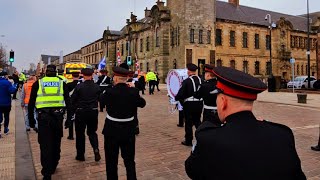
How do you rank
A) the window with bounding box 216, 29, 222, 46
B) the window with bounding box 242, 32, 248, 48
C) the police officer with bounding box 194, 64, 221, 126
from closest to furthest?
the police officer with bounding box 194, 64, 221, 126, the window with bounding box 216, 29, 222, 46, the window with bounding box 242, 32, 248, 48

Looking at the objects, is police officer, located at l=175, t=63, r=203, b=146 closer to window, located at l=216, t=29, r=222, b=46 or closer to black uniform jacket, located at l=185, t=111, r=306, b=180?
black uniform jacket, located at l=185, t=111, r=306, b=180

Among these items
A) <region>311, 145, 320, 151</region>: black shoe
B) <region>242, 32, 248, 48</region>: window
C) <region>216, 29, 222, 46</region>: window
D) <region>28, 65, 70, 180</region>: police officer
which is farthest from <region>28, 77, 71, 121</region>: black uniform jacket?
<region>242, 32, 248, 48</region>: window

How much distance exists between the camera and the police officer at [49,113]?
19.0 ft

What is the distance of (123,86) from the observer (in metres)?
5.44

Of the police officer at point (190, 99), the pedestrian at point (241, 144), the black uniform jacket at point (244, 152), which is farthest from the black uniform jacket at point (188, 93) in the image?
the black uniform jacket at point (244, 152)

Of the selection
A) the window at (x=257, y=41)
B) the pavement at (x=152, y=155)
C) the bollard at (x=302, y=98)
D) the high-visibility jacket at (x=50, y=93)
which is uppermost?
the window at (x=257, y=41)

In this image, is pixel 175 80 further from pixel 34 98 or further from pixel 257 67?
pixel 257 67

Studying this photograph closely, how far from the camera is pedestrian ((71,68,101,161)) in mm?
7070

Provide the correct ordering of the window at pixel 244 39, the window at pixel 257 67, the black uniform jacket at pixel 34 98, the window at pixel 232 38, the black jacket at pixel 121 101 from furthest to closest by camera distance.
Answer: the window at pixel 257 67 → the window at pixel 244 39 → the window at pixel 232 38 → the black uniform jacket at pixel 34 98 → the black jacket at pixel 121 101

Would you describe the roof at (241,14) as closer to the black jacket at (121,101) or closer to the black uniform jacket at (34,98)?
the black uniform jacket at (34,98)

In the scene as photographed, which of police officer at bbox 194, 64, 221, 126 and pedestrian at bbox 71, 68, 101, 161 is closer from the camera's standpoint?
pedestrian at bbox 71, 68, 101, 161

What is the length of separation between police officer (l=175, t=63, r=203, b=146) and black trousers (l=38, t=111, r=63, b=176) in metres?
3.07

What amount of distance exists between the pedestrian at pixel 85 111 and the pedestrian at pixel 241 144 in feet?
16.8

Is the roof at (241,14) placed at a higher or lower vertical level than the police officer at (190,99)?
higher
